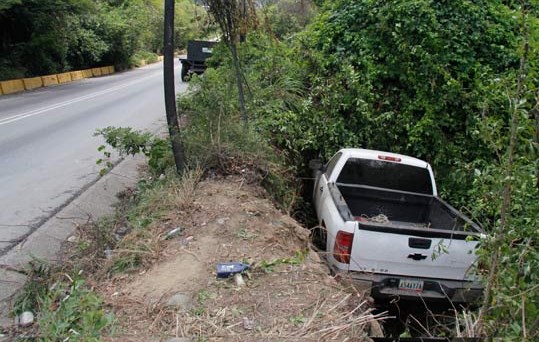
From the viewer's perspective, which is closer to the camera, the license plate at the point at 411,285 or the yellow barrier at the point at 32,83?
the license plate at the point at 411,285

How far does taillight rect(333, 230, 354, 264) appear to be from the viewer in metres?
5.12

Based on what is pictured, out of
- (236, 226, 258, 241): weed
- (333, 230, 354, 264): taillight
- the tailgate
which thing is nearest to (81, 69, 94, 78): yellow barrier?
(236, 226, 258, 241): weed

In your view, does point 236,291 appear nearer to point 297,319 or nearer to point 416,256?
point 297,319

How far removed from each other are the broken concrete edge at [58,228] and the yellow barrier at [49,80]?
17.0 m

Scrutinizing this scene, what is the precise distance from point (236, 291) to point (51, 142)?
27.2 feet

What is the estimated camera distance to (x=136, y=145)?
6.72 metres

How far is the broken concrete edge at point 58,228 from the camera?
4.59 m

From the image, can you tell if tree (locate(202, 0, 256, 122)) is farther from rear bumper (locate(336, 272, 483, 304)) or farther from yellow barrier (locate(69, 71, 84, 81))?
yellow barrier (locate(69, 71, 84, 81))

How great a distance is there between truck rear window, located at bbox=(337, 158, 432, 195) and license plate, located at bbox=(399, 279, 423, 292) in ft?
6.31

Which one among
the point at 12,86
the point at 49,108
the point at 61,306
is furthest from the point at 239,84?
→ the point at 12,86

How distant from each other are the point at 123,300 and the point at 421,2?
8076mm

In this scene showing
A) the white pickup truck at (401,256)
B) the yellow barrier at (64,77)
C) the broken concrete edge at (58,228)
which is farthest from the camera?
the yellow barrier at (64,77)

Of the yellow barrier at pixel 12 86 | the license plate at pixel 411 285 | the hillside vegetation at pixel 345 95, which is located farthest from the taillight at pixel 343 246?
the yellow barrier at pixel 12 86

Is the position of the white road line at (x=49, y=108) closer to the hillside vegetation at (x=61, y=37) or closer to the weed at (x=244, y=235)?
the hillside vegetation at (x=61, y=37)
